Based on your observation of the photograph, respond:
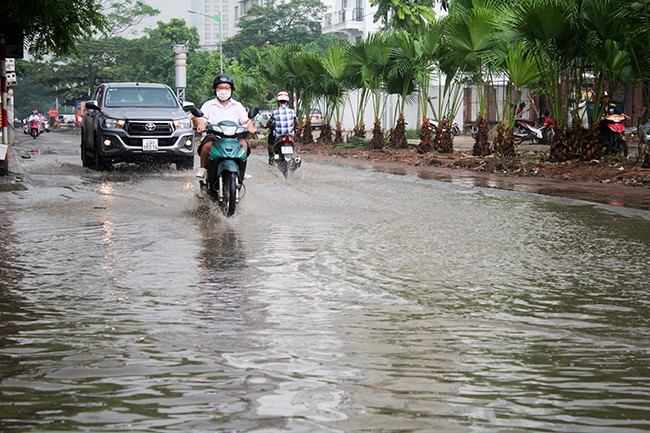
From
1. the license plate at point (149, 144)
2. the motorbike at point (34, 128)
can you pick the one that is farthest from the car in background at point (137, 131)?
the motorbike at point (34, 128)

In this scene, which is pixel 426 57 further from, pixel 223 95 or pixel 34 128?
pixel 34 128

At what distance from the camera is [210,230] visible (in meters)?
10.7

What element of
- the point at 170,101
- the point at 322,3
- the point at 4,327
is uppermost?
the point at 322,3

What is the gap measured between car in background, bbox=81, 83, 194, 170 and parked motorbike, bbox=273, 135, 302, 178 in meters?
2.19

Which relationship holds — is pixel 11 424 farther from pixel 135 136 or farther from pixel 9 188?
pixel 135 136

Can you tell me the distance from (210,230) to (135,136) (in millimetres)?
9193

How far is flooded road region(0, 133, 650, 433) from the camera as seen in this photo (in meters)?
4.20

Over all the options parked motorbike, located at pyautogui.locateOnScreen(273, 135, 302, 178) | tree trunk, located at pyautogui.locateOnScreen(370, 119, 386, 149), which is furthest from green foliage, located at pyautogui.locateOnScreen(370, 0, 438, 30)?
parked motorbike, located at pyautogui.locateOnScreen(273, 135, 302, 178)

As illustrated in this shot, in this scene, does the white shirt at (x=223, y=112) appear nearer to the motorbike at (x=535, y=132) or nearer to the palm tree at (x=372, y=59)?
the palm tree at (x=372, y=59)

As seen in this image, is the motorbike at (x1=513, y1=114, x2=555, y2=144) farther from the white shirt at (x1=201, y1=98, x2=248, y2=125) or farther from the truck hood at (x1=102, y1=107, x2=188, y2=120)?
the white shirt at (x1=201, y1=98, x2=248, y2=125)

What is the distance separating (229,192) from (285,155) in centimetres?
645

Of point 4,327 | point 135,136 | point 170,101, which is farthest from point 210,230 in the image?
point 170,101

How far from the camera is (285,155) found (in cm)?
1811

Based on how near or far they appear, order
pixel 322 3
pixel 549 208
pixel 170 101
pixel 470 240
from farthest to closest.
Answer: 1. pixel 322 3
2. pixel 170 101
3. pixel 549 208
4. pixel 470 240
